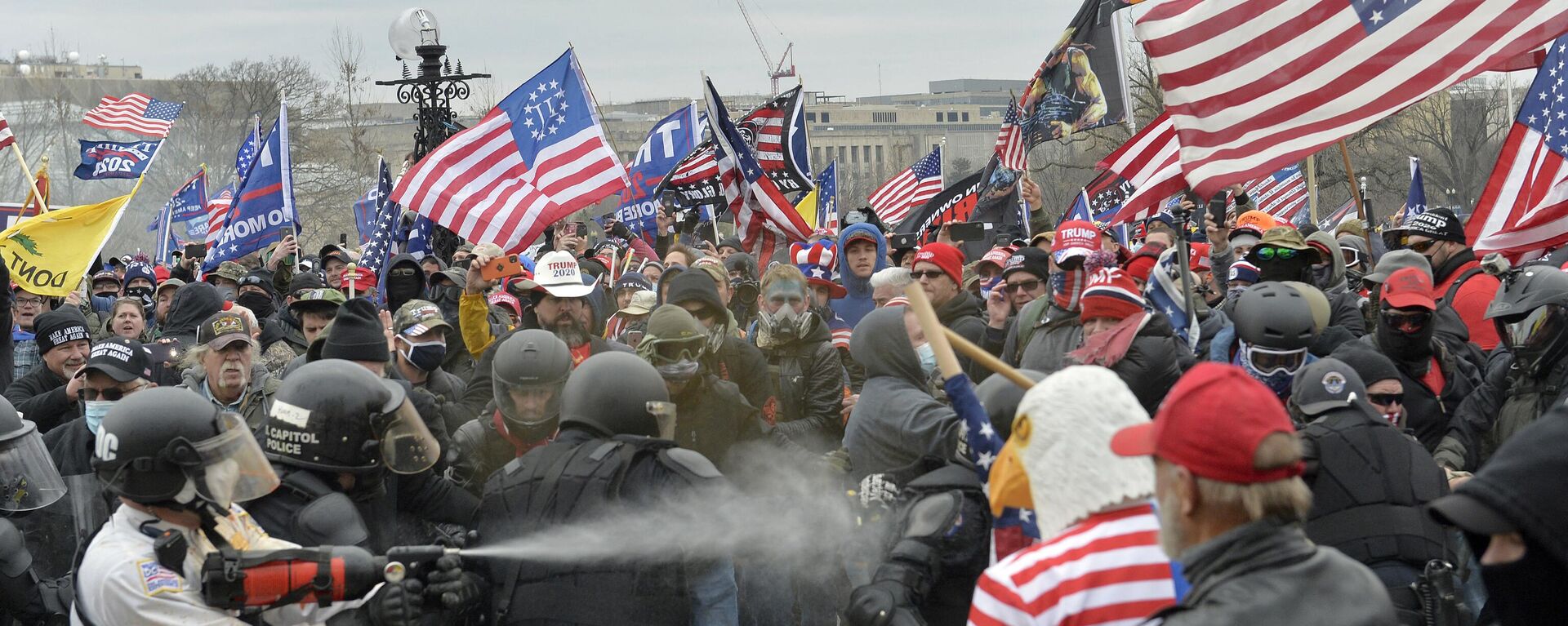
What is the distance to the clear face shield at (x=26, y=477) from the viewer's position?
563 cm

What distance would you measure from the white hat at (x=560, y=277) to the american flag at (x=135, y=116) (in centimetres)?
1988

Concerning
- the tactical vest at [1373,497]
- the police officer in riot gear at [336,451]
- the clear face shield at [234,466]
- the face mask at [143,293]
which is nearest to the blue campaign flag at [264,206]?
the face mask at [143,293]

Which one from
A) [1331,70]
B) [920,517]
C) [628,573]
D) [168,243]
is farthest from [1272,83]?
[168,243]

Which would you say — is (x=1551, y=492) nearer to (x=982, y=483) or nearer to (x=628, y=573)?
(x=982, y=483)

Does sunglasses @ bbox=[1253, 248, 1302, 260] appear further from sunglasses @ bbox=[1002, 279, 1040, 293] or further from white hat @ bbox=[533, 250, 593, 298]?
white hat @ bbox=[533, 250, 593, 298]

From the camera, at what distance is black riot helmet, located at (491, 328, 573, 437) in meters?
5.95

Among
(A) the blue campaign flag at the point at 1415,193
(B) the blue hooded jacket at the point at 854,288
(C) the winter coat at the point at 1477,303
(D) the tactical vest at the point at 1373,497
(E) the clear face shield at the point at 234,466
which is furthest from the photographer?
(A) the blue campaign flag at the point at 1415,193

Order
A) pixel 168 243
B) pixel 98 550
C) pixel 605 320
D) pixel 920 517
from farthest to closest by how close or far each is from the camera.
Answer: pixel 168 243
pixel 605 320
pixel 920 517
pixel 98 550

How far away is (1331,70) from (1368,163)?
138 feet

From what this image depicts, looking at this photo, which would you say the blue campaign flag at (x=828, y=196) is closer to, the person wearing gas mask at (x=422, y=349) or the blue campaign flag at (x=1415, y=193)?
the blue campaign flag at (x=1415, y=193)

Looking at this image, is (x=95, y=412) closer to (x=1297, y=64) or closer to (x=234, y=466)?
(x=234, y=466)

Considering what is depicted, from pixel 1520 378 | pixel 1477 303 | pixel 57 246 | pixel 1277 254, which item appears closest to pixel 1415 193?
pixel 1477 303

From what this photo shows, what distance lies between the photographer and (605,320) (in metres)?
10.7

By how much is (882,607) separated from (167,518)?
7.15 ft
